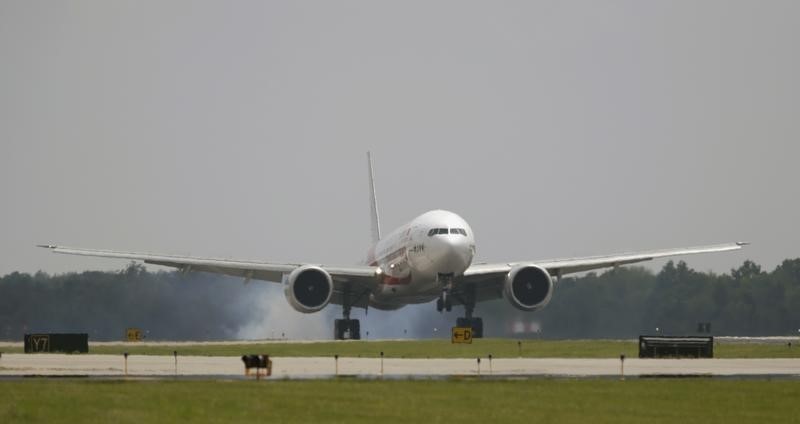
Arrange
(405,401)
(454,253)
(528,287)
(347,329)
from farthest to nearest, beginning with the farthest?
(347,329) < (528,287) < (454,253) < (405,401)

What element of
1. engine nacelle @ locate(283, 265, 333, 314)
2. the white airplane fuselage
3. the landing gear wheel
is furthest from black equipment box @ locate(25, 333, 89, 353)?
the landing gear wheel

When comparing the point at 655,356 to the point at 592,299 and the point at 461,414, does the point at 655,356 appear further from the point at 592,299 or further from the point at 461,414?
the point at 592,299

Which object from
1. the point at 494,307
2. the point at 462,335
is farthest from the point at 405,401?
the point at 494,307

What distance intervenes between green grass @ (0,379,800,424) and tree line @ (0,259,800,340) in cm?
5525

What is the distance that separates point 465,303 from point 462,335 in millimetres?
12975

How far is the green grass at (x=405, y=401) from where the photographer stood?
30.9 m

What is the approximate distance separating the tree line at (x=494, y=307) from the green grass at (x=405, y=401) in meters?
55.2

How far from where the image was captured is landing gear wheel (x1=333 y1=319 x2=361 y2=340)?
85.1 metres

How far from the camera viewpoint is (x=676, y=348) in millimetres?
59594

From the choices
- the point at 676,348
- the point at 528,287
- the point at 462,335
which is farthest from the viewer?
the point at 528,287

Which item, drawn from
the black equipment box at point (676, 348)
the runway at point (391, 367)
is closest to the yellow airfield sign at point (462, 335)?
the black equipment box at point (676, 348)

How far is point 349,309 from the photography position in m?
87.4

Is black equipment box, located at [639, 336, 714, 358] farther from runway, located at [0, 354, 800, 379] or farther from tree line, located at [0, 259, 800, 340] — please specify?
tree line, located at [0, 259, 800, 340]

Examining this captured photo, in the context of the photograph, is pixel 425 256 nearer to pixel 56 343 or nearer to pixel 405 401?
pixel 56 343
